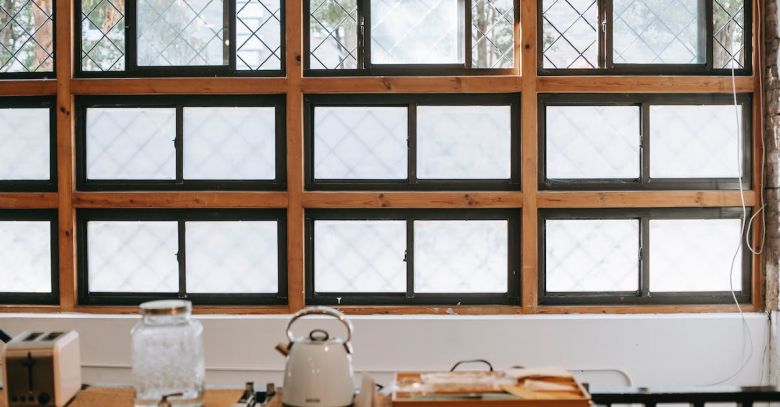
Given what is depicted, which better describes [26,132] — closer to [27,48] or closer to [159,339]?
[27,48]

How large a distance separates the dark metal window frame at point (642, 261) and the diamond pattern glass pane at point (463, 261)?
209 mm


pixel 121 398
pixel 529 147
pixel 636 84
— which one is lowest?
pixel 121 398

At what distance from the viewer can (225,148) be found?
3400 mm

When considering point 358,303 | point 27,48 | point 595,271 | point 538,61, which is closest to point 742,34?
point 538,61

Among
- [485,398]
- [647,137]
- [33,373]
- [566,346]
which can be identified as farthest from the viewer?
[647,137]

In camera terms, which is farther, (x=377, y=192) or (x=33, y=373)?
(x=377, y=192)

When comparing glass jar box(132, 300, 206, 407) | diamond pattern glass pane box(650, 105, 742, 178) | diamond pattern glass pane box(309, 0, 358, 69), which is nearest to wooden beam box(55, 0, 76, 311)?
diamond pattern glass pane box(309, 0, 358, 69)

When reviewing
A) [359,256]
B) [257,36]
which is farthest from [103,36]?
[359,256]

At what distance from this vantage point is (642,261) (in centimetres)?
336

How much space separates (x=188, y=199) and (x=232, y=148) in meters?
0.34

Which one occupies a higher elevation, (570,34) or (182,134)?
(570,34)

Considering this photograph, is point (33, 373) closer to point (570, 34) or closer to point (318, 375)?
point (318, 375)

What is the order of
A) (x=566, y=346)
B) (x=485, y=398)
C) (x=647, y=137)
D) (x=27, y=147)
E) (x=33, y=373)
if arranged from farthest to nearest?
(x=27, y=147), (x=647, y=137), (x=566, y=346), (x=33, y=373), (x=485, y=398)

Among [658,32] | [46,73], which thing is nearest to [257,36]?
[46,73]
